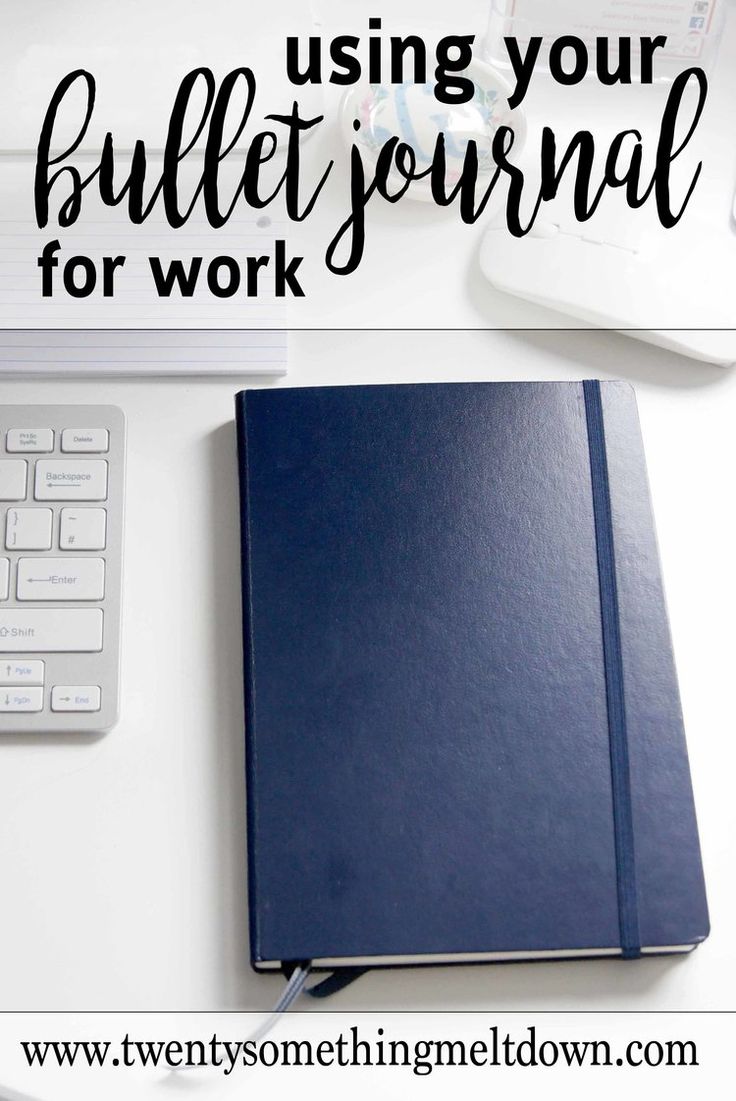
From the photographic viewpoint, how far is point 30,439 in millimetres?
562

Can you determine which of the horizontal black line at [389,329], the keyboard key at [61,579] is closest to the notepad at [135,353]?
the horizontal black line at [389,329]

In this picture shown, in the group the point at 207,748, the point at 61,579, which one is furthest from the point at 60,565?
the point at 207,748

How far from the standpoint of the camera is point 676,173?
67 cm

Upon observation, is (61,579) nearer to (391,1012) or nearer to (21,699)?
(21,699)

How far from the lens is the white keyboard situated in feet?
1.69

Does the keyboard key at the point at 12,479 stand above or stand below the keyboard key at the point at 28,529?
above

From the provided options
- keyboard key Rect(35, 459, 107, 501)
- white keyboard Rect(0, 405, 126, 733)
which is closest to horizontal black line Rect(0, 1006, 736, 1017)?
white keyboard Rect(0, 405, 126, 733)

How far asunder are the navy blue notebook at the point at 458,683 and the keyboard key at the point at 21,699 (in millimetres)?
109

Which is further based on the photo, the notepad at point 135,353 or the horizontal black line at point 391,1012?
the notepad at point 135,353

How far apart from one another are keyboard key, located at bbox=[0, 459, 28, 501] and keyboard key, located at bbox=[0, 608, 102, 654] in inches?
2.5

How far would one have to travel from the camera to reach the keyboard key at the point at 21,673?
52 centimetres

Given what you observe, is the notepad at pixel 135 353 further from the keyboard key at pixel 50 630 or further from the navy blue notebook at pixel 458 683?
the keyboard key at pixel 50 630
